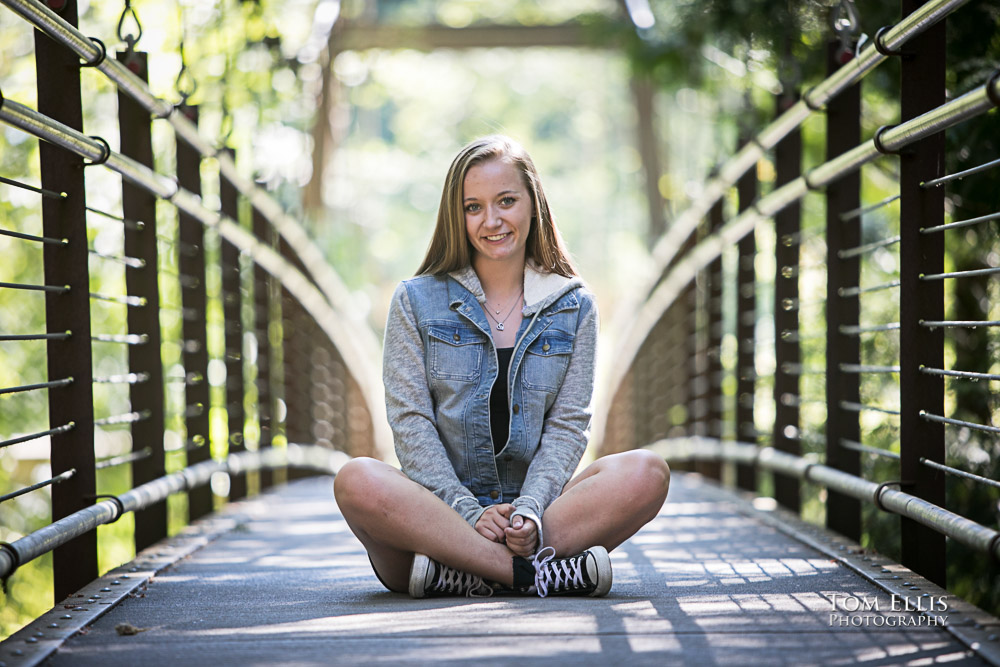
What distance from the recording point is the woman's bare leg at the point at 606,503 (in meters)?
2.09

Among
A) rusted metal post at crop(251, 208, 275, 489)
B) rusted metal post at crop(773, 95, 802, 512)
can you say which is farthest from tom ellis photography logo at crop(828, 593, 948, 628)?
rusted metal post at crop(251, 208, 275, 489)

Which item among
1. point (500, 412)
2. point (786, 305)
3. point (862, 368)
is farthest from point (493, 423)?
point (786, 305)

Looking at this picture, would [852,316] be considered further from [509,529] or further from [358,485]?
[358,485]

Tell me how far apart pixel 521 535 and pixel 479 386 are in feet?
1.25

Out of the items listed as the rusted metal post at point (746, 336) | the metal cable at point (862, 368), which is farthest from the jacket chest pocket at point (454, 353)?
the rusted metal post at point (746, 336)

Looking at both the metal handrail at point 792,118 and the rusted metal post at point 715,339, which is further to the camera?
the rusted metal post at point 715,339

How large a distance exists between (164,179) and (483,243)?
3.20 feet

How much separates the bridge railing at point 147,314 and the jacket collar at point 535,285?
74 centimetres

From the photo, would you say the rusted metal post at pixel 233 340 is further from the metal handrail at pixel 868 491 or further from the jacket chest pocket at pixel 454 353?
the jacket chest pocket at pixel 454 353

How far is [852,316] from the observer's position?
9.11 feet

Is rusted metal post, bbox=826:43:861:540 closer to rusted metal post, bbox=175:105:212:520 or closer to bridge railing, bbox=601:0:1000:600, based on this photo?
bridge railing, bbox=601:0:1000:600

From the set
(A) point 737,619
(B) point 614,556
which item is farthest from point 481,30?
(A) point 737,619

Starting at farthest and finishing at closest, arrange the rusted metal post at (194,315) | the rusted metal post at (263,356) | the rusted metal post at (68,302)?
1. the rusted metal post at (263,356)
2. the rusted metal post at (194,315)
3. the rusted metal post at (68,302)

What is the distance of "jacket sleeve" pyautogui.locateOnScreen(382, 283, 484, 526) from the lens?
2138 mm
